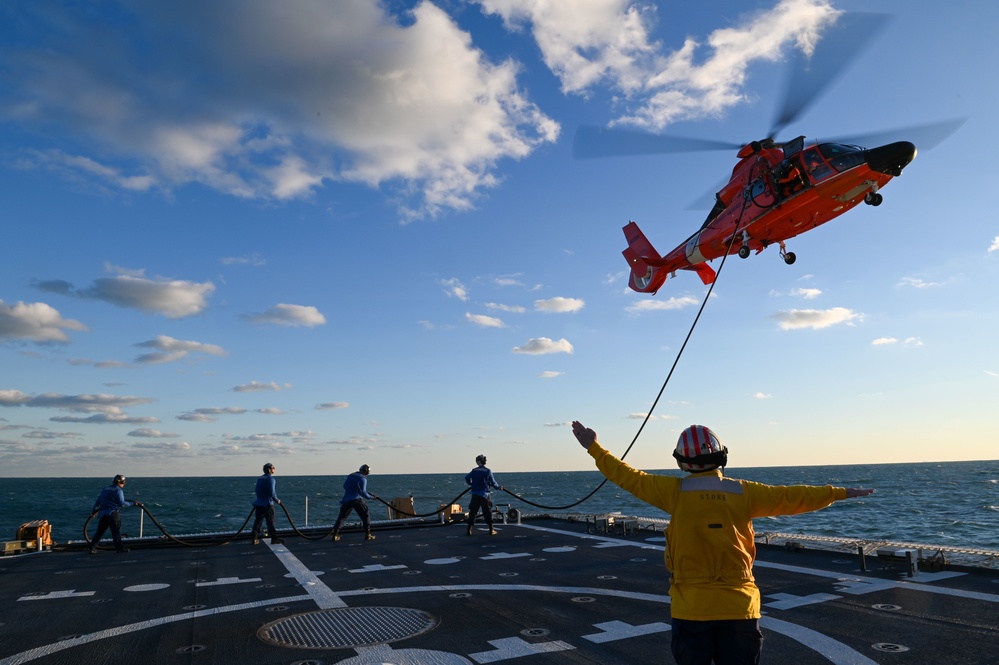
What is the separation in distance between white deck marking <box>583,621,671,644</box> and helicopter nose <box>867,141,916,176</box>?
46.3ft

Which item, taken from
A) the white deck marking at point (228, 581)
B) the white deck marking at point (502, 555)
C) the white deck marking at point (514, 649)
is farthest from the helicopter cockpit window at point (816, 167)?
the white deck marking at point (228, 581)

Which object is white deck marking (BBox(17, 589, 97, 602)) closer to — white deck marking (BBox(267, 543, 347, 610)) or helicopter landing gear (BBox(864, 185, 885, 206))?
white deck marking (BBox(267, 543, 347, 610))

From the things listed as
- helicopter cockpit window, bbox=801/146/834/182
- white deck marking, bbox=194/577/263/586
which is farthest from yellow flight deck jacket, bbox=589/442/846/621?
helicopter cockpit window, bbox=801/146/834/182

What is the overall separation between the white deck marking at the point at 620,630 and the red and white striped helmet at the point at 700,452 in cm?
395

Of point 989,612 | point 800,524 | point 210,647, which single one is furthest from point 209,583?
point 800,524

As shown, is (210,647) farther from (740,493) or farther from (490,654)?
(740,493)

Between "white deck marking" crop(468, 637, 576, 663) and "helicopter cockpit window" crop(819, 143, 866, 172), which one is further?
"helicopter cockpit window" crop(819, 143, 866, 172)

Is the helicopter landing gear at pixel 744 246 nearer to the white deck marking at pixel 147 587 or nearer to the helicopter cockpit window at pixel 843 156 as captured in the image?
the helicopter cockpit window at pixel 843 156

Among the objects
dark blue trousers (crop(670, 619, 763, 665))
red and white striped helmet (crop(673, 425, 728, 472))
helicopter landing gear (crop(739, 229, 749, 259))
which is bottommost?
dark blue trousers (crop(670, 619, 763, 665))

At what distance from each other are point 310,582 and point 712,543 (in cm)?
916

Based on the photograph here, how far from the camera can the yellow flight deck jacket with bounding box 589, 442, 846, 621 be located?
3.90m

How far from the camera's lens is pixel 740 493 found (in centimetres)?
406

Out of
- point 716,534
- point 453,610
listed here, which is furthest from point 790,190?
point 716,534

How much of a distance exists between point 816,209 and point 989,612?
12.3 meters
